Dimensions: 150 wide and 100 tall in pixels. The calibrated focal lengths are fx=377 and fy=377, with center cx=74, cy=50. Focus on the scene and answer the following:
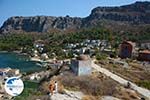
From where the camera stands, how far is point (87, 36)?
138750 mm

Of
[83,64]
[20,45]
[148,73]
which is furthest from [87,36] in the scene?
[83,64]

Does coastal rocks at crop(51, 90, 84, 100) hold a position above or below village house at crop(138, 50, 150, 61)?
above

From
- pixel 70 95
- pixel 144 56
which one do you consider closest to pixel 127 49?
pixel 144 56

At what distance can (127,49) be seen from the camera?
72.9 meters

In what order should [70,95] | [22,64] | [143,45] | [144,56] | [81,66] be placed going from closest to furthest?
[70,95] → [81,66] → [144,56] → [22,64] → [143,45]

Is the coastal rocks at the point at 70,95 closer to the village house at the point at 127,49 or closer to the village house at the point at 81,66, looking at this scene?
the village house at the point at 81,66

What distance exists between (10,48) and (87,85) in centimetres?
11650

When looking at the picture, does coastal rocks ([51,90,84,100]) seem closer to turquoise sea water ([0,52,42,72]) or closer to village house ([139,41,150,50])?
turquoise sea water ([0,52,42,72])

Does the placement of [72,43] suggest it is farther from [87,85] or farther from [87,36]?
[87,85]

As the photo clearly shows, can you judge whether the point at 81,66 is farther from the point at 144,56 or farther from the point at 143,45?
the point at 143,45

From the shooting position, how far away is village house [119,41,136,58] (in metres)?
71.4

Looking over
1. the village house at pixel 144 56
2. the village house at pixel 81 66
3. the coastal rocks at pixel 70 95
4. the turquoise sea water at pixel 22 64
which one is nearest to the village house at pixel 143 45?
the turquoise sea water at pixel 22 64

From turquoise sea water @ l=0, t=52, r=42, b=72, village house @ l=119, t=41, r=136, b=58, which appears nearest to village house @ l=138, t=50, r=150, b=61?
village house @ l=119, t=41, r=136, b=58

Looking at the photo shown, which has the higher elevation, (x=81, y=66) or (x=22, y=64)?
(x=81, y=66)
